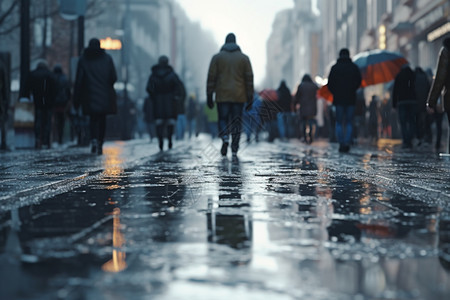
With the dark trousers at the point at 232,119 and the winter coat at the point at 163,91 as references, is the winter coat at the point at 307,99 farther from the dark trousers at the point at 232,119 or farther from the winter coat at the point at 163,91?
the dark trousers at the point at 232,119

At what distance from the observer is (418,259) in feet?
10.8

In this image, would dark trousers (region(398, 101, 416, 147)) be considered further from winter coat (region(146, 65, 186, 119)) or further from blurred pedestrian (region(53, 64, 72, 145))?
blurred pedestrian (region(53, 64, 72, 145))

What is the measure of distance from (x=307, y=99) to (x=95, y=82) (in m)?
8.76

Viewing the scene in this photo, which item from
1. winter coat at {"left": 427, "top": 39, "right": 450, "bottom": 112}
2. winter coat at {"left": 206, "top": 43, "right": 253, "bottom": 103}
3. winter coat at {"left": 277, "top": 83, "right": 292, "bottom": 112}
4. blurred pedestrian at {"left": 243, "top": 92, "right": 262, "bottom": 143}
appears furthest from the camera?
winter coat at {"left": 277, "top": 83, "right": 292, "bottom": 112}

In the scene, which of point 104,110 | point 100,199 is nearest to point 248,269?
point 100,199

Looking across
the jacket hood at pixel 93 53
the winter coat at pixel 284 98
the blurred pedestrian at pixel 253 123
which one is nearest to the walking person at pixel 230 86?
the jacket hood at pixel 93 53

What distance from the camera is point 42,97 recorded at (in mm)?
16250

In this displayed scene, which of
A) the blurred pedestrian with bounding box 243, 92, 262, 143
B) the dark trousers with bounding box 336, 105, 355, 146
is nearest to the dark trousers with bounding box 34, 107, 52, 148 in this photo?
the blurred pedestrian with bounding box 243, 92, 262, 143

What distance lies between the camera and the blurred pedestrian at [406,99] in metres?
16.5

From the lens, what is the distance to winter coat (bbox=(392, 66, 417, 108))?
1647 cm

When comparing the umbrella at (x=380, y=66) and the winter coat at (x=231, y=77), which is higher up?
the umbrella at (x=380, y=66)

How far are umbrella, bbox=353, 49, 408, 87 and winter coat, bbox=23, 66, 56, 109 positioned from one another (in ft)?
24.9

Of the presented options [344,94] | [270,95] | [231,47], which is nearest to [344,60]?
[344,94]

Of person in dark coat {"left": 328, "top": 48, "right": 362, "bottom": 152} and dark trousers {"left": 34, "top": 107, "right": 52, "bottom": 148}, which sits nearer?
person in dark coat {"left": 328, "top": 48, "right": 362, "bottom": 152}
